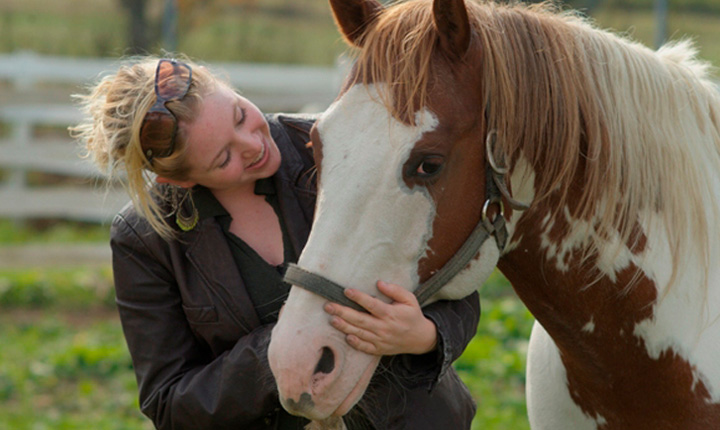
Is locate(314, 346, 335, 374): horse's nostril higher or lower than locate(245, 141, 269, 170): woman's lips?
lower

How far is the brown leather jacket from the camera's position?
204 cm

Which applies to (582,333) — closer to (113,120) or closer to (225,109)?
(225,109)

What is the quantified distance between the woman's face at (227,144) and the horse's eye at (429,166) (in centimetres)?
55

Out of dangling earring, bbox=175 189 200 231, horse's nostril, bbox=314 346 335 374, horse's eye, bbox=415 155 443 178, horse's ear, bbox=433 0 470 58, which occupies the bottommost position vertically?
dangling earring, bbox=175 189 200 231

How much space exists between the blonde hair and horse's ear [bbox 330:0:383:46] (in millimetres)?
380

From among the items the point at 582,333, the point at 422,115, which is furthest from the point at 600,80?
the point at 582,333

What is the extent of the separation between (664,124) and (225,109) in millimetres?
1049

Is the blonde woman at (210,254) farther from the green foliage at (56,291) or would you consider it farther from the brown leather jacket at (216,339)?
the green foliage at (56,291)

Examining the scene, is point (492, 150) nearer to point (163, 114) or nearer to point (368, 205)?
point (368, 205)

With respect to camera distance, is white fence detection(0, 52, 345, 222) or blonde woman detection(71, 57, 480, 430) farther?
white fence detection(0, 52, 345, 222)

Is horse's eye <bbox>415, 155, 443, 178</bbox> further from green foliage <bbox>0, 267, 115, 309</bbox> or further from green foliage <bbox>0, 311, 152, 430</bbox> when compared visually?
green foliage <bbox>0, 267, 115, 309</bbox>

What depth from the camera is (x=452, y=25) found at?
5.84 ft

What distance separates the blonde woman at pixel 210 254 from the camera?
6.75 feet

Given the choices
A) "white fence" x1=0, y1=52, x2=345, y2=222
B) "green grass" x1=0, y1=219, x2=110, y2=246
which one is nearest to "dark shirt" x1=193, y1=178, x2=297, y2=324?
"white fence" x1=0, y1=52, x2=345, y2=222
